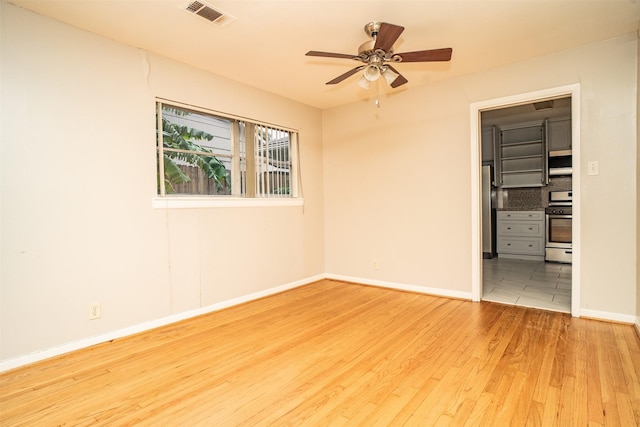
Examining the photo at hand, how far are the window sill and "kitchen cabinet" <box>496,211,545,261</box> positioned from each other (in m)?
4.30

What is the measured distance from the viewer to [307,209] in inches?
183

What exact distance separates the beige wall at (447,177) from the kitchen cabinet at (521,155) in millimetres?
3237

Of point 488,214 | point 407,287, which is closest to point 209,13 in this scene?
point 407,287

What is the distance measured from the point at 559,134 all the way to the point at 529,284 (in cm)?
331

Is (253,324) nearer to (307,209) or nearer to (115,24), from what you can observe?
(307,209)

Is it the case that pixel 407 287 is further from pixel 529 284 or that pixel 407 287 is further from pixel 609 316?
pixel 609 316

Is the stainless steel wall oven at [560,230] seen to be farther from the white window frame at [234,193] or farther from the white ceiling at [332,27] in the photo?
the white window frame at [234,193]

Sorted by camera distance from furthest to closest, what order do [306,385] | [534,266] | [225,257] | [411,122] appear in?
[534,266] < [411,122] < [225,257] < [306,385]

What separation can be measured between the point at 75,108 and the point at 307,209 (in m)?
2.83

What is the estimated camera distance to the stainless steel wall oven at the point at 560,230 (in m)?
5.57

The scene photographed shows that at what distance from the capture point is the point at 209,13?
2.40 m

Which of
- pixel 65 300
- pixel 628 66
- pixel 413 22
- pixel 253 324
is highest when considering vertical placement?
pixel 413 22

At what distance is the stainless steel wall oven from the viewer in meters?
5.57

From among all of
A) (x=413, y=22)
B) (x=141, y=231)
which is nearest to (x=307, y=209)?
(x=141, y=231)
